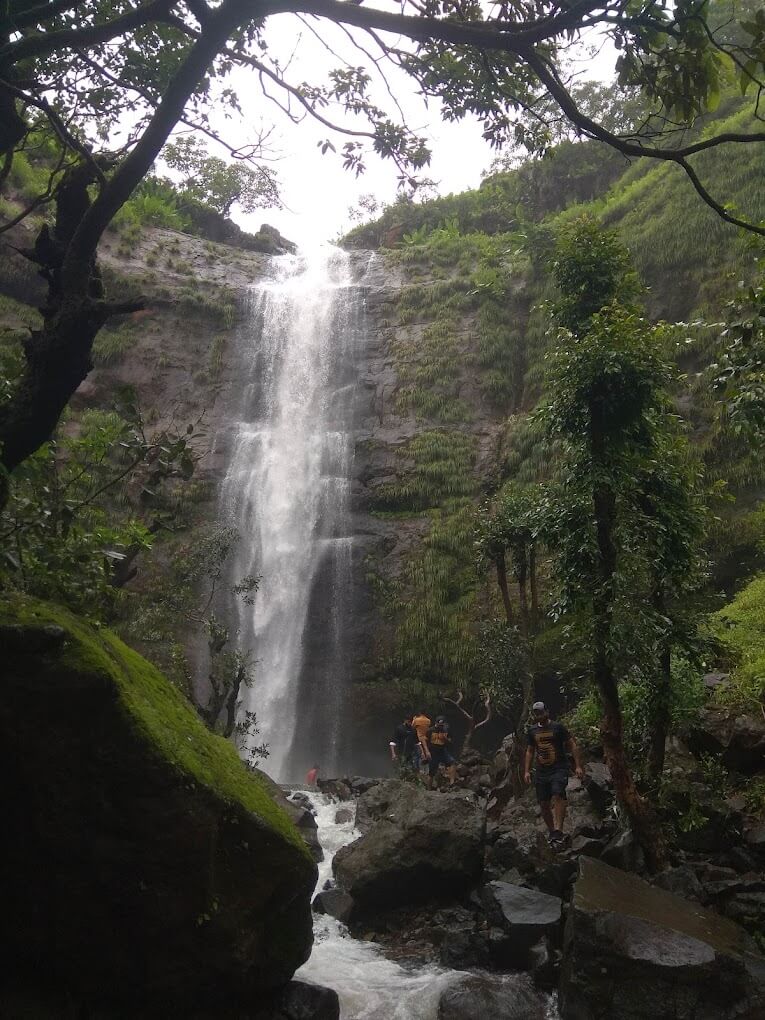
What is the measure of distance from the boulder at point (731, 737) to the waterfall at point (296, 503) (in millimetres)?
10013

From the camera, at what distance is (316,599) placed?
19.4 m

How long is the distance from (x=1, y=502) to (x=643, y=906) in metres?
5.37

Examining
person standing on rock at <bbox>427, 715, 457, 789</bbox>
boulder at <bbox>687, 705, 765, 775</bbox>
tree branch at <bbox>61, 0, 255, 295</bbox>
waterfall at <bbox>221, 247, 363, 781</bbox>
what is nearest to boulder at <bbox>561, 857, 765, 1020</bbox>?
boulder at <bbox>687, 705, 765, 775</bbox>

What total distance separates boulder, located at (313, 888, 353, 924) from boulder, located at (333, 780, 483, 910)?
99mm

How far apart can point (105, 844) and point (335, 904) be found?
5009mm

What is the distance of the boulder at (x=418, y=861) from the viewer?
315 inches

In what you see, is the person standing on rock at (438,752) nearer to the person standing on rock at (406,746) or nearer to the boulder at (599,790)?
the person standing on rock at (406,746)

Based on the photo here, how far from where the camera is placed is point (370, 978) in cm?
657

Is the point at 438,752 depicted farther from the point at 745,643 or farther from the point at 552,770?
the point at 745,643

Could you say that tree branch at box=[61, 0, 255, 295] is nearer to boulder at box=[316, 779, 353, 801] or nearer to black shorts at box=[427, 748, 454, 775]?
black shorts at box=[427, 748, 454, 775]

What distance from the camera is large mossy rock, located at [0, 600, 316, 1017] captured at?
3.98m

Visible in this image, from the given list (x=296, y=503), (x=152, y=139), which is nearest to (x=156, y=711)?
(x=152, y=139)

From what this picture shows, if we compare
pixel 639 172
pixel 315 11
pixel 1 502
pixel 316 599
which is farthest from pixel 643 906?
pixel 639 172

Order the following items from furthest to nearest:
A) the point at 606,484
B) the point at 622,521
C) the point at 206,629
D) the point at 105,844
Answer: the point at 206,629
the point at 622,521
the point at 606,484
the point at 105,844
